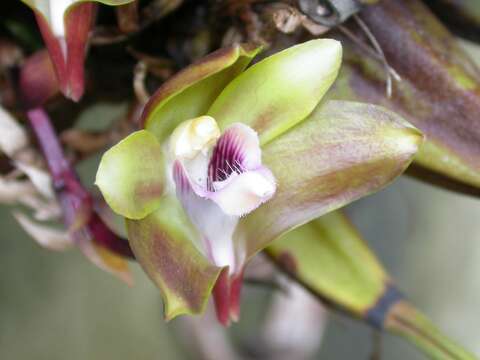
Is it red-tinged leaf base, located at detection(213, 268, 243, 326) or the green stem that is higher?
red-tinged leaf base, located at detection(213, 268, 243, 326)

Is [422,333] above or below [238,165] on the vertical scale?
below

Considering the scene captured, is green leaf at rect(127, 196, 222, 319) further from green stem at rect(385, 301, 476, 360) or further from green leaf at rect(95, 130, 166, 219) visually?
green stem at rect(385, 301, 476, 360)

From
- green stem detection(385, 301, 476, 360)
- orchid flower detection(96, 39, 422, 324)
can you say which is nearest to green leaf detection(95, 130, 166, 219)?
orchid flower detection(96, 39, 422, 324)

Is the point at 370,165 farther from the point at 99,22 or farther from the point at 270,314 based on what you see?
the point at 270,314

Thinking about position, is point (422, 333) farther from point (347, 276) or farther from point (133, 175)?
point (133, 175)

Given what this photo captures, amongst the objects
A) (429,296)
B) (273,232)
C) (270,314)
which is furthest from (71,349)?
(273,232)

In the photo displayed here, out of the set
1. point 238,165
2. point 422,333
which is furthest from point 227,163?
point 422,333
